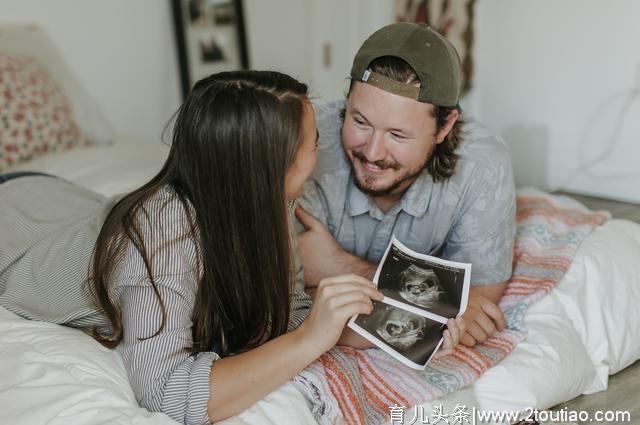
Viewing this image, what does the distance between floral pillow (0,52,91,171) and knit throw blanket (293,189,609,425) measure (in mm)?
1529

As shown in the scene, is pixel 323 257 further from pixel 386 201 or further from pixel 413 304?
pixel 413 304

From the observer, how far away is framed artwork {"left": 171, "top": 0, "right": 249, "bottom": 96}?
2994mm

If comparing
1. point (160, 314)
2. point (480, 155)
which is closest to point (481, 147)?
point (480, 155)

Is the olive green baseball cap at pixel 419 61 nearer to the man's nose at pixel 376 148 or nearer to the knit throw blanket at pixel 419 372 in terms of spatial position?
the man's nose at pixel 376 148

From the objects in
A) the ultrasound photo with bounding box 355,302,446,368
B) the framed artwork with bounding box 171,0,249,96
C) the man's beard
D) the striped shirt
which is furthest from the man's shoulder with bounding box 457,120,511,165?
the framed artwork with bounding box 171,0,249,96

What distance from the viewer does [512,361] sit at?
4.29 ft

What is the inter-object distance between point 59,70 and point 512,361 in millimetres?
2065

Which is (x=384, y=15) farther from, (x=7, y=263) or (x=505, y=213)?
(x=7, y=263)

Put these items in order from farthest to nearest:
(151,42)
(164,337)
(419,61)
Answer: (151,42) → (419,61) → (164,337)

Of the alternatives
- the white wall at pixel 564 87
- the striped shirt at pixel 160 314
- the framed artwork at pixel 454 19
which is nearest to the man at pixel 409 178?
the striped shirt at pixel 160 314

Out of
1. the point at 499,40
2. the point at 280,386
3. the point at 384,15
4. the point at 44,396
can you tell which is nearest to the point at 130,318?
the point at 44,396

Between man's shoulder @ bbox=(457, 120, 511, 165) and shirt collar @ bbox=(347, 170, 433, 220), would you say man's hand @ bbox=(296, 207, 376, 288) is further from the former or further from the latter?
man's shoulder @ bbox=(457, 120, 511, 165)

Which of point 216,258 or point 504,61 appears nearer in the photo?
point 216,258

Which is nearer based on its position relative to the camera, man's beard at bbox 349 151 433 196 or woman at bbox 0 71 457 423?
woman at bbox 0 71 457 423
